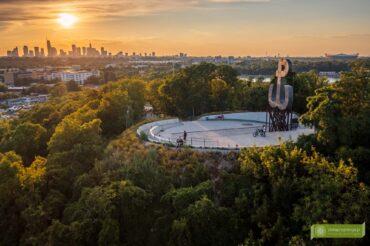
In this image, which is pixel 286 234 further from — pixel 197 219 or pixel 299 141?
pixel 299 141

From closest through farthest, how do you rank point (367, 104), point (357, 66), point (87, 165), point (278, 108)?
point (367, 104), point (357, 66), point (87, 165), point (278, 108)

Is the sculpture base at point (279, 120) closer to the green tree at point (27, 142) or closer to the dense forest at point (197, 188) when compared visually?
the dense forest at point (197, 188)

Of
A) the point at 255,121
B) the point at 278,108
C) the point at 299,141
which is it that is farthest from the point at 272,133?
the point at 299,141

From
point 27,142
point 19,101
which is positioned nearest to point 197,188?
point 27,142

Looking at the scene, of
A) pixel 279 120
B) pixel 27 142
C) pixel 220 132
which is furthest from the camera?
pixel 27 142

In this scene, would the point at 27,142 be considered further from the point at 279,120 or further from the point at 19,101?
the point at 19,101
